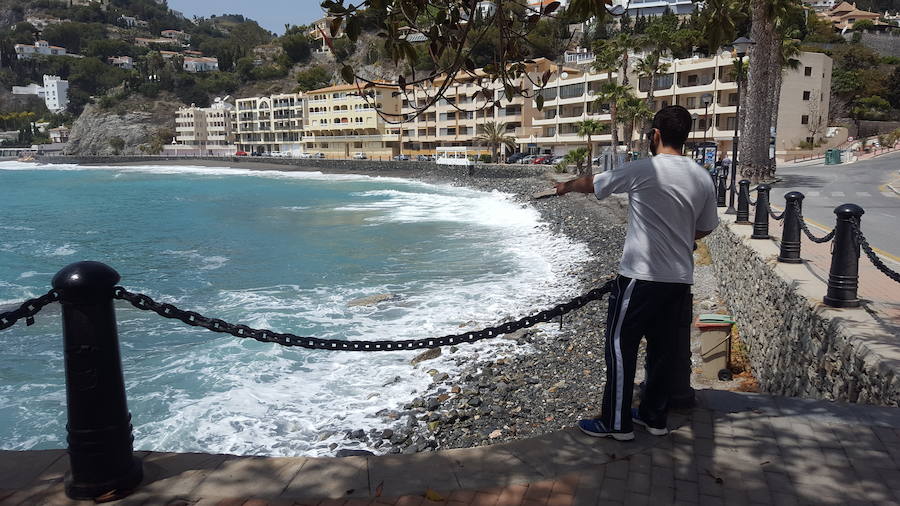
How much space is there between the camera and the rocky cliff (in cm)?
12221

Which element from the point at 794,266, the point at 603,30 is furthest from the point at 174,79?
the point at 794,266

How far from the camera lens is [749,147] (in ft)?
82.3

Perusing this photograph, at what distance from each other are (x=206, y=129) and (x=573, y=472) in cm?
12994

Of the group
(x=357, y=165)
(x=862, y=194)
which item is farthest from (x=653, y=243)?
(x=357, y=165)

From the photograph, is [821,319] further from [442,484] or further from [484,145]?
[484,145]

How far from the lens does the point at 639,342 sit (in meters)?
3.44

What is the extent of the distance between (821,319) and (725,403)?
7.40 ft

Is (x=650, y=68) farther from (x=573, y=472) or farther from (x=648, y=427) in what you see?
(x=573, y=472)

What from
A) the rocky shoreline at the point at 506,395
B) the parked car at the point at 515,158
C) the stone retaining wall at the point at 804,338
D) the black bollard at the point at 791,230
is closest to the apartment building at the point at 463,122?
the parked car at the point at 515,158

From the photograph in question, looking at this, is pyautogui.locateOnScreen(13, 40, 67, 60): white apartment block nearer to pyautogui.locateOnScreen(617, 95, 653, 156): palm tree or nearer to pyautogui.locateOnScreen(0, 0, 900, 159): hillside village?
pyautogui.locateOnScreen(0, 0, 900, 159): hillside village

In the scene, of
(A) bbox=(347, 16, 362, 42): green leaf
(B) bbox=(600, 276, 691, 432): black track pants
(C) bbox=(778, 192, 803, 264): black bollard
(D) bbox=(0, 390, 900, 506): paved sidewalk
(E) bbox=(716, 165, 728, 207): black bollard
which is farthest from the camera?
(E) bbox=(716, 165, 728, 207): black bollard

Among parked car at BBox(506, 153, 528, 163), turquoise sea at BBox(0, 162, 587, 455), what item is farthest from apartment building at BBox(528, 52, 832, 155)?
turquoise sea at BBox(0, 162, 587, 455)

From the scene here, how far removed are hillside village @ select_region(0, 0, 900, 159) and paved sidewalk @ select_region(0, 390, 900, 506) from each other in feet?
6.62

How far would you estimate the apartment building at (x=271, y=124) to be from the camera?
10306cm
